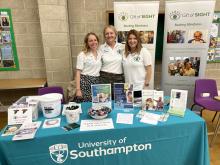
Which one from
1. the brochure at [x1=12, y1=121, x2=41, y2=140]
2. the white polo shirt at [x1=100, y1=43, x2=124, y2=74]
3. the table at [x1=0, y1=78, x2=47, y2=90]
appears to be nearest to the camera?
the brochure at [x1=12, y1=121, x2=41, y2=140]

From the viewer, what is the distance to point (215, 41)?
362 centimetres

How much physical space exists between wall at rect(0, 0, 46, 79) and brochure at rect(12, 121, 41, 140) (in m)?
2.09

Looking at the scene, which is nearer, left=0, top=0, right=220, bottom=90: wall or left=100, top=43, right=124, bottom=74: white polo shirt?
left=100, top=43, right=124, bottom=74: white polo shirt

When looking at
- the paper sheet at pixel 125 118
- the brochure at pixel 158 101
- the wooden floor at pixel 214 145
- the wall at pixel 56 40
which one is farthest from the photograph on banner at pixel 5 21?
the brochure at pixel 158 101

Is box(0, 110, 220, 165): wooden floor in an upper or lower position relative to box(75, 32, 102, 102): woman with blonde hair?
lower

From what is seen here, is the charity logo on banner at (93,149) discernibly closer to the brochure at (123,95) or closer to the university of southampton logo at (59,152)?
the university of southampton logo at (59,152)

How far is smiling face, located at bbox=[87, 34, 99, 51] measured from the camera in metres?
2.14

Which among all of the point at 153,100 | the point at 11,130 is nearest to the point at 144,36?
the point at 153,100

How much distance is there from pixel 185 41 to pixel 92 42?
→ 5.35 feet

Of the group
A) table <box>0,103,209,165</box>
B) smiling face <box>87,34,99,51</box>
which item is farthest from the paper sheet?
smiling face <box>87,34,99,51</box>

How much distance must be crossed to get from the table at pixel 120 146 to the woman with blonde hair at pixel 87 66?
709mm

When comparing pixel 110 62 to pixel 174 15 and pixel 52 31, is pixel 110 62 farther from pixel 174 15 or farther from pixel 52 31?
pixel 174 15

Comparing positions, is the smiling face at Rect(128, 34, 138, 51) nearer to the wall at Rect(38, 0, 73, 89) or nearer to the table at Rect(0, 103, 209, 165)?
the table at Rect(0, 103, 209, 165)

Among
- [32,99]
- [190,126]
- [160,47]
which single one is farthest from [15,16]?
[190,126]
